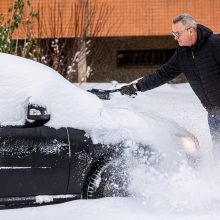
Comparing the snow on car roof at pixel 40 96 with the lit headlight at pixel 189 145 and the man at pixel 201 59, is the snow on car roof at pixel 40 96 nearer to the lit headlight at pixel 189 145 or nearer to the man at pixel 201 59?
the lit headlight at pixel 189 145

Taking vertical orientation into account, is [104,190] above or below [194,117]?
below

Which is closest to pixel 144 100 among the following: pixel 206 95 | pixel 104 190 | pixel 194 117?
pixel 194 117

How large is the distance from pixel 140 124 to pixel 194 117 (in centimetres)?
609

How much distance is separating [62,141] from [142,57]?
39.7 feet

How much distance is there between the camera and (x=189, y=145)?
17.4 feet

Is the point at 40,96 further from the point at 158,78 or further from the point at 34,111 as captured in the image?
the point at 158,78

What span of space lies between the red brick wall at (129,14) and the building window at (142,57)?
6.73 feet

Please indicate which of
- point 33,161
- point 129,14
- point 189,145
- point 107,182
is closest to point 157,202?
point 107,182

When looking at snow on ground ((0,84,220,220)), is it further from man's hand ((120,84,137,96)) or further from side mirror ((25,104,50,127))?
man's hand ((120,84,137,96))

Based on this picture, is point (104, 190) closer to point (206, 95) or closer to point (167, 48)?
point (206, 95)

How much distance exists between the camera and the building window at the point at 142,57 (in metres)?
16.6

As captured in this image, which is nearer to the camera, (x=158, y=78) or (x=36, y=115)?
(x=36, y=115)

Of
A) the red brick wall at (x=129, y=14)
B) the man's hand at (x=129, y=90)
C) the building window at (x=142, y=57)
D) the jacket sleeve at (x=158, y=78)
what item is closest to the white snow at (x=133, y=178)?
the man's hand at (x=129, y=90)

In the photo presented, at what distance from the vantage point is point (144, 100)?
12.8 metres
